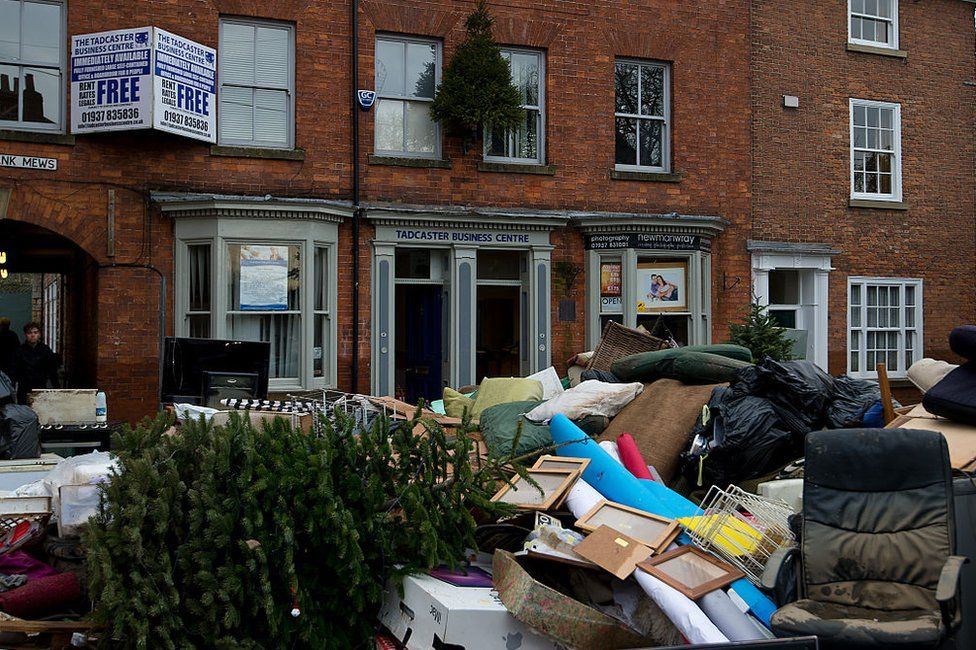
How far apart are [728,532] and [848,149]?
1185 centimetres

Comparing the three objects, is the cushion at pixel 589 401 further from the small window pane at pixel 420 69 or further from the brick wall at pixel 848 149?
the brick wall at pixel 848 149

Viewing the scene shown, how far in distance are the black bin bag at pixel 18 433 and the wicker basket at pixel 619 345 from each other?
19.3 feet

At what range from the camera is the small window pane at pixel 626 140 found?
14.5 meters

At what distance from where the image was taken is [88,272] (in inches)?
517

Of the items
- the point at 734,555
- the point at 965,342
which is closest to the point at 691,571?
the point at 734,555

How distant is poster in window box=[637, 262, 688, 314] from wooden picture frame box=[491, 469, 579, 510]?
25.8 feet

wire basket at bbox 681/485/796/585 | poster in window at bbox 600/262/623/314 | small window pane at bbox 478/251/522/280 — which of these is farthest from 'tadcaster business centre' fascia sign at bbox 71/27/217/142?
wire basket at bbox 681/485/796/585

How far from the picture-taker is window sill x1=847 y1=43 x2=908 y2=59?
52.5ft

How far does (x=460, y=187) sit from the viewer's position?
13.5 metres

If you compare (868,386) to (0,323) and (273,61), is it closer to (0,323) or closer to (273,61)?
(273,61)

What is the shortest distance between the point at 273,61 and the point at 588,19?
4645 mm

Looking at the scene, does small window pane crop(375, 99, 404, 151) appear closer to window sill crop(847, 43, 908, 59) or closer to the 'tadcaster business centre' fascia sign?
the 'tadcaster business centre' fascia sign

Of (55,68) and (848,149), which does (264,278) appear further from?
(848,149)

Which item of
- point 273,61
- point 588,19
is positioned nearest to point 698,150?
point 588,19
